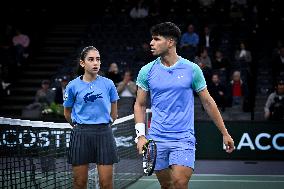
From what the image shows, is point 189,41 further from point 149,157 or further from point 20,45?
point 149,157

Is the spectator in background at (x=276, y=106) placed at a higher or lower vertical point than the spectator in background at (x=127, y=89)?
lower

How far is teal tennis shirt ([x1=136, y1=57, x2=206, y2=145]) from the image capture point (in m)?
6.57

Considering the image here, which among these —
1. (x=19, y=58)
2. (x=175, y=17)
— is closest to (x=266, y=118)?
(x=175, y=17)

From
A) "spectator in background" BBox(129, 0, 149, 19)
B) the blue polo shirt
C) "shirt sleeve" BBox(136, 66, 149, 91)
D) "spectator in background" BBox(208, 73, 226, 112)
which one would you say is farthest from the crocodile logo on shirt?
"spectator in background" BBox(129, 0, 149, 19)

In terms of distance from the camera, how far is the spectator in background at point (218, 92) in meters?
18.5

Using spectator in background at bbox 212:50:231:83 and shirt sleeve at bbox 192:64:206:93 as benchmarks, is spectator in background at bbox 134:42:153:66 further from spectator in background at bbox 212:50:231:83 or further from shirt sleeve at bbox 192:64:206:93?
shirt sleeve at bbox 192:64:206:93

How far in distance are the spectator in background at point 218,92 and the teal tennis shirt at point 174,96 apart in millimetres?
11892

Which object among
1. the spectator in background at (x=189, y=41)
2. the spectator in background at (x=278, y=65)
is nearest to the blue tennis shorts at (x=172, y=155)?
the spectator in background at (x=278, y=65)

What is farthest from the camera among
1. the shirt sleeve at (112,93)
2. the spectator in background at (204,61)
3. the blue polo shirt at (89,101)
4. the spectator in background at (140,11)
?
the spectator in background at (140,11)

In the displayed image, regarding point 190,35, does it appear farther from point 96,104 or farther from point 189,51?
point 96,104

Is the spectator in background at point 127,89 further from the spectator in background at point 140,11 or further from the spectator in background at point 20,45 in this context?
the spectator in background at point 140,11

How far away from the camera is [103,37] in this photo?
2425cm

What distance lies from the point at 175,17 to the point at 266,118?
26.6 ft

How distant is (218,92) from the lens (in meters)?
18.5
